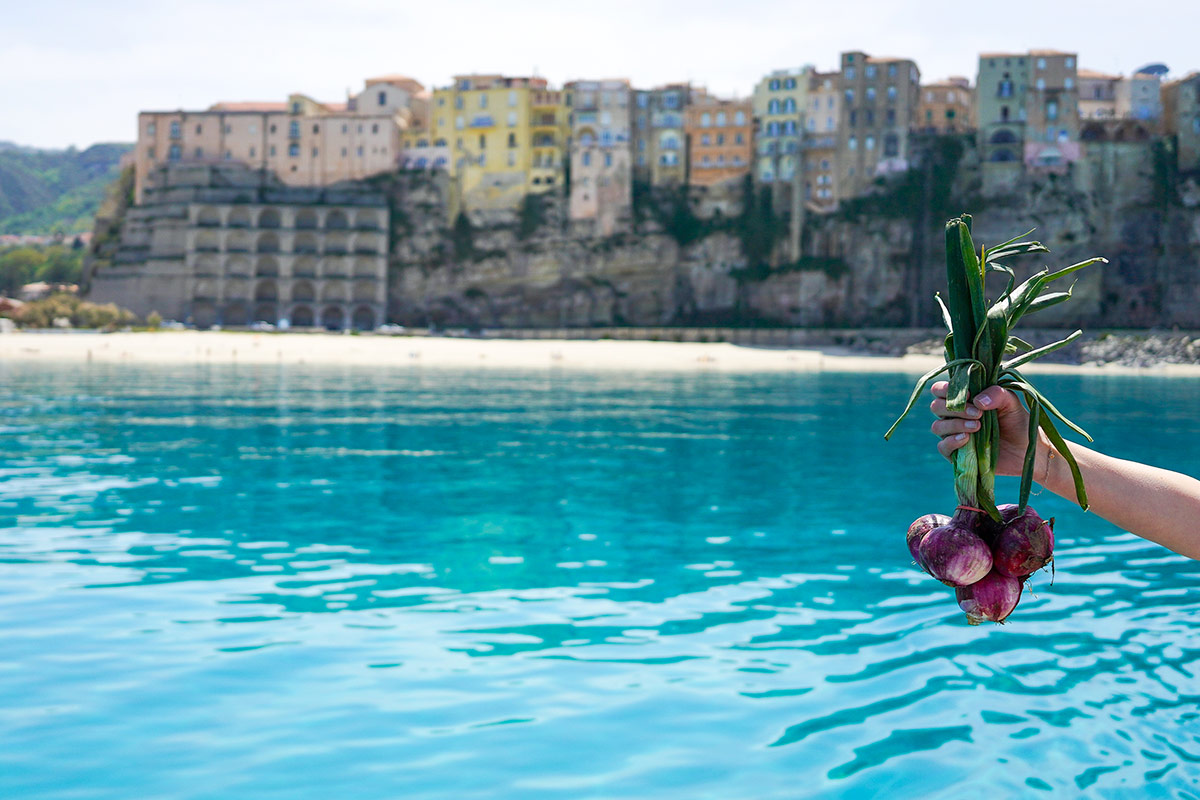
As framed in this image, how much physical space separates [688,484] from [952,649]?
8432 mm

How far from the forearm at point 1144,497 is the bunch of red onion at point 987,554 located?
26 centimetres

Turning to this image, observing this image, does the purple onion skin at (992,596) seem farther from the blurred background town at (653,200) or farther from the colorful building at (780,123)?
the colorful building at (780,123)

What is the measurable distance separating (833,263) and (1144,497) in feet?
305

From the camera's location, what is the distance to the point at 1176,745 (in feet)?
18.2

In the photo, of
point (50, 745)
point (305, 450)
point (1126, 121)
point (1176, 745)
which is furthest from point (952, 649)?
point (1126, 121)

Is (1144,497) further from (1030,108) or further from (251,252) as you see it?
(251,252)

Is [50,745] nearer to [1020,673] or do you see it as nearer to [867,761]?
[867,761]

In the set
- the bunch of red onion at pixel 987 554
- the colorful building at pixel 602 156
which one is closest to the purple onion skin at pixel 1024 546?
the bunch of red onion at pixel 987 554

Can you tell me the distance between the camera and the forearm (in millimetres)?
2455

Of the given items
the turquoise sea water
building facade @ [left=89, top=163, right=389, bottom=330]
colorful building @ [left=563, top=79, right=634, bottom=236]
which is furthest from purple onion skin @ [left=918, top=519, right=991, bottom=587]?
building facade @ [left=89, top=163, right=389, bottom=330]

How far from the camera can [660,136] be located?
96.8 metres

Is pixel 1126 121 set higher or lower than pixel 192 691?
higher

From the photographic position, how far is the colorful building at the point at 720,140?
9488cm

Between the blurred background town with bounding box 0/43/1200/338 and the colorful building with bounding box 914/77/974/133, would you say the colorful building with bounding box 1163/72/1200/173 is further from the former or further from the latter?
the colorful building with bounding box 914/77/974/133
